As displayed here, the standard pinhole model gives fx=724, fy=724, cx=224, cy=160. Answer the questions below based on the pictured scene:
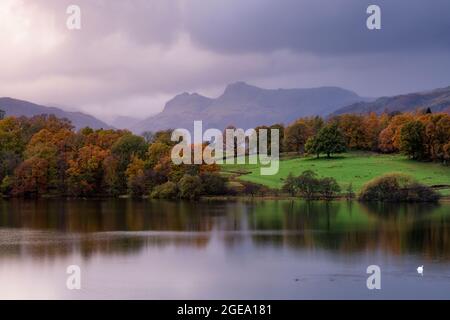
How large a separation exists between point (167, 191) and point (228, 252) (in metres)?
44.6

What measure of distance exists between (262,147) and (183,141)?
15390 mm

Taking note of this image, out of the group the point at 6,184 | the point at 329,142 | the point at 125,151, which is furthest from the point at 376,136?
the point at 6,184

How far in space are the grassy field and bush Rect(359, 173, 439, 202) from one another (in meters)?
2.25

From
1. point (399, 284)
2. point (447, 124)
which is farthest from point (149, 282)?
point (447, 124)

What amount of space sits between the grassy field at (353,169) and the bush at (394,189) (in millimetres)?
2253

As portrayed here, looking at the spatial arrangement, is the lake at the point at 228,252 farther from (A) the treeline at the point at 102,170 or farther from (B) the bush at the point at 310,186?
(A) the treeline at the point at 102,170

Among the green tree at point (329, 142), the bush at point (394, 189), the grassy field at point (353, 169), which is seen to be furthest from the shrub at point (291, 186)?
the green tree at point (329, 142)

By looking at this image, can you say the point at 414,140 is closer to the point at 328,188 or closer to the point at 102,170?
the point at 328,188

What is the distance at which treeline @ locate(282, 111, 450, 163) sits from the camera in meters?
89.1

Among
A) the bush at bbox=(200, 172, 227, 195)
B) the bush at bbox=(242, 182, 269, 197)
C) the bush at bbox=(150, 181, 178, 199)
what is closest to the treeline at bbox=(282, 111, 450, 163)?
the bush at bbox=(242, 182, 269, 197)

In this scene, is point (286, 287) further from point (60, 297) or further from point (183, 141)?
point (183, 141)

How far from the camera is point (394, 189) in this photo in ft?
251

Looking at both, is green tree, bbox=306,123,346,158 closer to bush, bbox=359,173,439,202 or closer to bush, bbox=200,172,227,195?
bush, bbox=200,172,227,195
